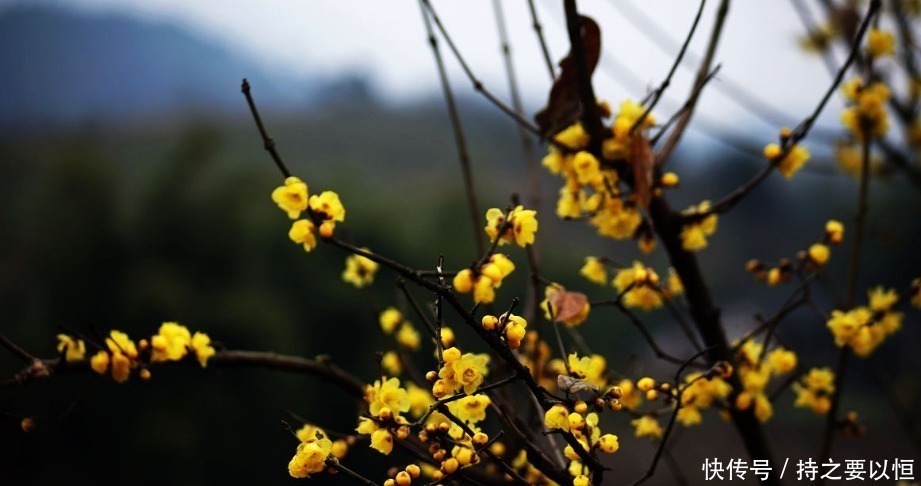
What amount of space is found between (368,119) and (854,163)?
751cm

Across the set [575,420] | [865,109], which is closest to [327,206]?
[575,420]

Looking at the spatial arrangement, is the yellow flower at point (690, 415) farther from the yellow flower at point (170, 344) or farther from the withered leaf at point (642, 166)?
the yellow flower at point (170, 344)

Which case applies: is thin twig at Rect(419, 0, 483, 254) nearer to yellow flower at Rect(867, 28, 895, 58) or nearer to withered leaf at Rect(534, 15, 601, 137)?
withered leaf at Rect(534, 15, 601, 137)

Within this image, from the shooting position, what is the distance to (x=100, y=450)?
4.48m

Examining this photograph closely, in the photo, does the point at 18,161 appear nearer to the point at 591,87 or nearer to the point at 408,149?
the point at 408,149

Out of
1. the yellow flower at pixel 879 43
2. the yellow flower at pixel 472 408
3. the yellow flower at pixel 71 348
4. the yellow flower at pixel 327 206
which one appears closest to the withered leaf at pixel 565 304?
the yellow flower at pixel 472 408

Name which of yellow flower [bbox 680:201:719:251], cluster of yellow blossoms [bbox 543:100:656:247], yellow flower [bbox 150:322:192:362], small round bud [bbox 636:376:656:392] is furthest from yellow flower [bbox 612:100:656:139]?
yellow flower [bbox 150:322:192:362]

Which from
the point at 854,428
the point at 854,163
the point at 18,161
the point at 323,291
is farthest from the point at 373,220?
the point at 854,428

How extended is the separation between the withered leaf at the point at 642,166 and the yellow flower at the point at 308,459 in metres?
Answer: 0.39

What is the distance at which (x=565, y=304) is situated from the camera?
635 millimetres

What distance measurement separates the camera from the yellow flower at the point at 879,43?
1048 mm

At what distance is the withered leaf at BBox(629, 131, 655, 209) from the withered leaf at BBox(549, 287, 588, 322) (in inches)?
5.0

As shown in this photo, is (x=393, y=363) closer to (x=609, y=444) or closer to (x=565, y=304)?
(x=565, y=304)

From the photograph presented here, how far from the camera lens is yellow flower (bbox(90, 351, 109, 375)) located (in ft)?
2.04
